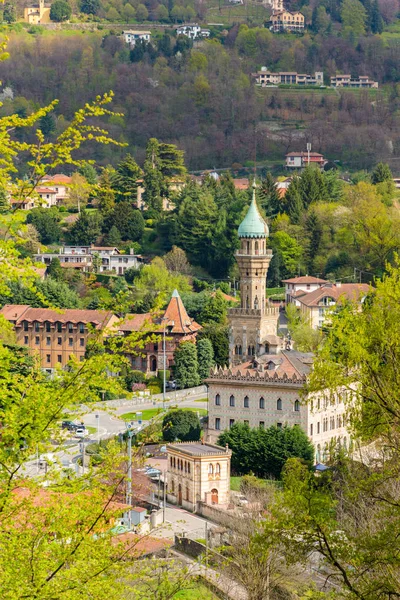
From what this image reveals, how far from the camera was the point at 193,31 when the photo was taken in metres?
188

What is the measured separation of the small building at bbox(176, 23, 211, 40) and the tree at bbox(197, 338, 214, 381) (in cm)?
10402

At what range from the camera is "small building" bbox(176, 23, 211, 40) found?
185625 millimetres

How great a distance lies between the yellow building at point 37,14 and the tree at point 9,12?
2.53 m

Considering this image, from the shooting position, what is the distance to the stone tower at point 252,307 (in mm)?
77688

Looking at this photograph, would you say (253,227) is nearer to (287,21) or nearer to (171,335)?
(171,335)

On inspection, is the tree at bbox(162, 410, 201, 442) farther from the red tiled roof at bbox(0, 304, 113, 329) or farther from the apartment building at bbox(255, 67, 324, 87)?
the apartment building at bbox(255, 67, 324, 87)

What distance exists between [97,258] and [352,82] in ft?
227

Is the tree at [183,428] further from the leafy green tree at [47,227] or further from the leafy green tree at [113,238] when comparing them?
the leafy green tree at [47,227]

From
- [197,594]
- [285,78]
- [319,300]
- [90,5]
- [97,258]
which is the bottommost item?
[97,258]

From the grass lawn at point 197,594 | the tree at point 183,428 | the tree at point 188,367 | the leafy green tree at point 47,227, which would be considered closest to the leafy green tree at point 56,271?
the leafy green tree at point 47,227

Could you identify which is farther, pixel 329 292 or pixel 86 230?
pixel 86 230

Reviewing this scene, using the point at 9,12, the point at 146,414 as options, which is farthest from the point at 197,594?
the point at 9,12

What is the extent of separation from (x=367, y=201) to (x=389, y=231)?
6345 millimetres


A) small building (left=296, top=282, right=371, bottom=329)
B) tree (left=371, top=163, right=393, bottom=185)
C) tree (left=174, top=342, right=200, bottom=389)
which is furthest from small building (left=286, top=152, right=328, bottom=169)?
tree (left=174, top=342, right=200, bottom=389)
